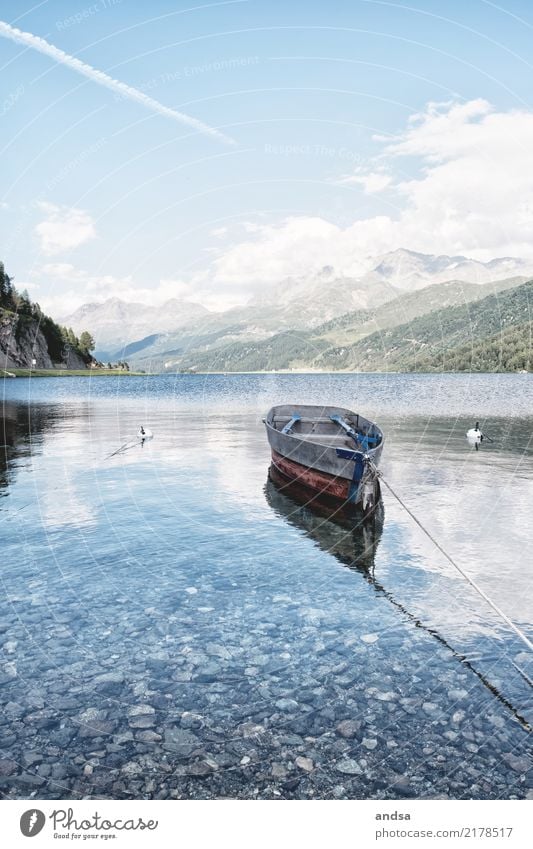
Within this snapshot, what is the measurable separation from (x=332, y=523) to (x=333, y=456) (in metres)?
3.29

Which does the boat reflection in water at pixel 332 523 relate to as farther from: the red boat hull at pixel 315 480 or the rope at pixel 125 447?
the rope at pixel 125 447

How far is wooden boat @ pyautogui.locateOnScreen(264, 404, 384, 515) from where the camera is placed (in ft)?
78.7

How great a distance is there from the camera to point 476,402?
317 feet

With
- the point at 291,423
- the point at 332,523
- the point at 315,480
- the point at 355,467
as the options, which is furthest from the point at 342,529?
the point at 291,423

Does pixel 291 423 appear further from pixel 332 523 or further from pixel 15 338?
pixel 15 338

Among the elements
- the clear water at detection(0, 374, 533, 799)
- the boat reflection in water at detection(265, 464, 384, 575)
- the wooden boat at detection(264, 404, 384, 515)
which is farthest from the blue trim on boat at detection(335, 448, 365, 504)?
the clear water at detection(0, 374, 533, 799)

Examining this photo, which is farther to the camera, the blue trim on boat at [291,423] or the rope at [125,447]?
the rope at [125,447]

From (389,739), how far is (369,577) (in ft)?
26.0

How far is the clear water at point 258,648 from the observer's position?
344 inches

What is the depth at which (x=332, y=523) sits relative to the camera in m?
23.6

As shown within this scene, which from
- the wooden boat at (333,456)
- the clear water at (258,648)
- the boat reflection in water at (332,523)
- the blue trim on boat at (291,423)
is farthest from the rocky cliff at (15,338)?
the boat reflection in water at (332,523)
